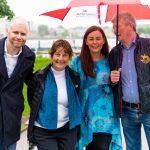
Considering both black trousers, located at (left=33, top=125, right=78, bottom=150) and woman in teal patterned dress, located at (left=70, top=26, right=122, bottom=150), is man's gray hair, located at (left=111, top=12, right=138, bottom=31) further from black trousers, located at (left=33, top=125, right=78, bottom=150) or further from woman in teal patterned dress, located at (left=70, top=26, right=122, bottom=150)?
black trousers, located at (left=33, top=125, right=78, bottom=150)

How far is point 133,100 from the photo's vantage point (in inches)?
172

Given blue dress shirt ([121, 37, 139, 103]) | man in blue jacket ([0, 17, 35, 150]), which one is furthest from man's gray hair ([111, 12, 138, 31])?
man in blue jacket ([0, 17, 35, 150])

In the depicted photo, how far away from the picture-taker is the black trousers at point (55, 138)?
4102 millimetres

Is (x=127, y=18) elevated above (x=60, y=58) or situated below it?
above

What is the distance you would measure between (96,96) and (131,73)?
45cm

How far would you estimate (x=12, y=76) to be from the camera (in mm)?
4055

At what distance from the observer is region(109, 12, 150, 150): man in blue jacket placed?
4.29 m

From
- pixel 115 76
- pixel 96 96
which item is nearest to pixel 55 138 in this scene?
pixel 96 96

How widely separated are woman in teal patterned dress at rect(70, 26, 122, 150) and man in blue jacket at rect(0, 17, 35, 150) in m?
0.63

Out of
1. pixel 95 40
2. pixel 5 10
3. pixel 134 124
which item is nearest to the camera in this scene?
pixel 95 40

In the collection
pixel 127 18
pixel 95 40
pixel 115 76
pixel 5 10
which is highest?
pixel 5 10

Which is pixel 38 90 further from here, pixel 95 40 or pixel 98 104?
pixel 95 40

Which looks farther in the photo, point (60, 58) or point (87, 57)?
point (87, 57)

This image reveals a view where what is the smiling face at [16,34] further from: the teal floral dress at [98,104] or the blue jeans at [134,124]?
the blue jeans at [134,124]
